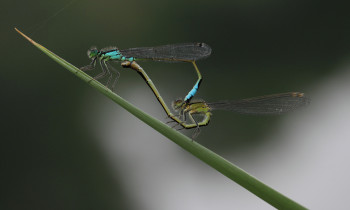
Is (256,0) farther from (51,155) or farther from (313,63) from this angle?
(51,155)

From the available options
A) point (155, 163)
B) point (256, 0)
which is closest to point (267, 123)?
point (155, 163)

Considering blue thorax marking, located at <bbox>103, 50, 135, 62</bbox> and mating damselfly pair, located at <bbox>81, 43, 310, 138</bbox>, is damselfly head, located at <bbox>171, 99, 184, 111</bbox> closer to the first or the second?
mating damselfly pair, located at <bbox>81, 43, 310, 138</bbox>

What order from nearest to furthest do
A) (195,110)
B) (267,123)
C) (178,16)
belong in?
(195,110)
(267,123)
(178,16)

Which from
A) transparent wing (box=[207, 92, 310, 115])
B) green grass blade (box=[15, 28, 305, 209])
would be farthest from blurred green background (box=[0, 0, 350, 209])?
green grass blade (box=[15, 28, 305, 209])

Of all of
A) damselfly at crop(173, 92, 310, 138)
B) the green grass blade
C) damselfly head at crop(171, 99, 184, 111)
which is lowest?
the green grass blade

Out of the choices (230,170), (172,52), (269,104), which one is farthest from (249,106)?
(230,170)
